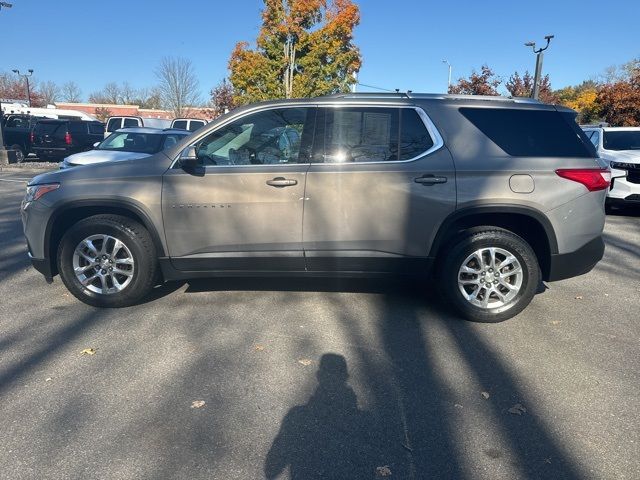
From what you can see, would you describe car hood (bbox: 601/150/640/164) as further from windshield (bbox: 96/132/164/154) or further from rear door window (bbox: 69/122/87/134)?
rear door window (bbox: 69/122/87/134)

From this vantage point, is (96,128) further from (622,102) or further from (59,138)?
(622,102)

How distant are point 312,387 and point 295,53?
1013 inches

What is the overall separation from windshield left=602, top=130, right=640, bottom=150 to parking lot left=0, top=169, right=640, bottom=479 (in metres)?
6.72

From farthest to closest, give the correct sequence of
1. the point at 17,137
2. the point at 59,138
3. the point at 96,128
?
the point at 17,137, the point at 96,128, the point at 59,138

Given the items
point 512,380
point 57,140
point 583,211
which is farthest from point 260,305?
point 57,140

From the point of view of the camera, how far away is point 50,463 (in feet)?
8.19

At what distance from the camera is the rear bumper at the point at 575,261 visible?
4297 millimetres

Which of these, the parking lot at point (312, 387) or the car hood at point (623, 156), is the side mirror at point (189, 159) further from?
the car hood at point (623, 156)

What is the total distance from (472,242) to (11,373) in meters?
3.63

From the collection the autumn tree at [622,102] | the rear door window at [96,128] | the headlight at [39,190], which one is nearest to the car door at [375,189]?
the headlight at [39,190]

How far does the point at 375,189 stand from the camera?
13.8 ft

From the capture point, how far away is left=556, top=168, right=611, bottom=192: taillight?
4.19m

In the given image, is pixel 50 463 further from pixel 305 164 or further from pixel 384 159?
pixel 384 159

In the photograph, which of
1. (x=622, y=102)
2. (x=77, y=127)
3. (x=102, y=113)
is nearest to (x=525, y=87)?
(x=622, y=102)
